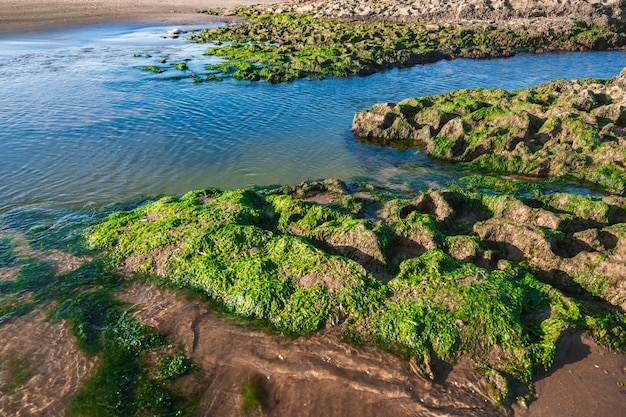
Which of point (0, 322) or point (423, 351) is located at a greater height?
point (423, 351)

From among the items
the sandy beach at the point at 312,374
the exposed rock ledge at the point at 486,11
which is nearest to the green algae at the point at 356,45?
the exposed rock ledge at the point at 486,11

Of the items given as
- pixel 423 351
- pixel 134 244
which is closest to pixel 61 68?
pixel 134 244

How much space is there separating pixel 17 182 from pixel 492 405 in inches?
501

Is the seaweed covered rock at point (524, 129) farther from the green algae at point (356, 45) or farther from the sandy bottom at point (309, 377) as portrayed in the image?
the green algae at point (356, 45)

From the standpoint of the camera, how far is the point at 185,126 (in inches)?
590

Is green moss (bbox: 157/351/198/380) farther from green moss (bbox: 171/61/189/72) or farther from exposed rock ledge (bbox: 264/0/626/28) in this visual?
exposed rock ledge (bbox: 264/0/626/28)

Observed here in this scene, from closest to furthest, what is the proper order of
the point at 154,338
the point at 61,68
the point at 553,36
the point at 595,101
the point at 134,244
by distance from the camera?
1. the point at 154,338
2. the point at 134,244
3. the point at 595,101
4. the point at 61,68
5. the point at 553,36

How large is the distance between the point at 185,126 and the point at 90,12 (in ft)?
120

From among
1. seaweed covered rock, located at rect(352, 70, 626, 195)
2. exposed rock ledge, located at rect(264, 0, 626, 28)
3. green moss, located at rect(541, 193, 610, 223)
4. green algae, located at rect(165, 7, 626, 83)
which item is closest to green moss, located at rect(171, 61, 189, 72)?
green algae, located at rect(165, 7, 626, 83)

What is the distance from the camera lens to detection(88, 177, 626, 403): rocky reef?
571 centimetres

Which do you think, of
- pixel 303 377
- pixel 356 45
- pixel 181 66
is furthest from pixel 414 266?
pixel 356 45

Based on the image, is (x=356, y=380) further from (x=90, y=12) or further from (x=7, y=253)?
(x=90, y=12)

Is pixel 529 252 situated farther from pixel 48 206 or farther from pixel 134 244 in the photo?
pixel 48 206

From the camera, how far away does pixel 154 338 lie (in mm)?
5887
